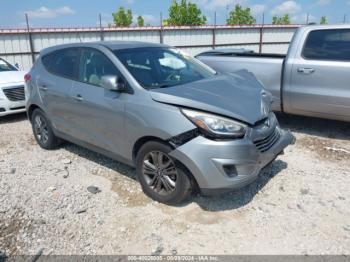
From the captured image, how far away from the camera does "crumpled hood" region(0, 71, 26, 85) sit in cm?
713

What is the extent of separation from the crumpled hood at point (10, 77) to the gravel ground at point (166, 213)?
9.80 feet

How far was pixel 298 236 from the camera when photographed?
9.75 feet

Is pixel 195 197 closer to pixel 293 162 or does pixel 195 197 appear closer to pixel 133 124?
pixel 133 124

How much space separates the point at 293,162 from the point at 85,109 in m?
2.82

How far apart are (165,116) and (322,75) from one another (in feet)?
10.2

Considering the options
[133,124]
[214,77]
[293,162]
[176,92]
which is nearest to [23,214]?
[133,124]

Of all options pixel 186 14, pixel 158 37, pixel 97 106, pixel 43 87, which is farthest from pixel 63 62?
pixel 186 14

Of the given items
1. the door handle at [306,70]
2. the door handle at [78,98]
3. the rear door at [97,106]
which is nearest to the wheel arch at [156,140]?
the rear door at [97,106]

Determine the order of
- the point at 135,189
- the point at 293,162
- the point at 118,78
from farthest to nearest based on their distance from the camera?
1. the point at 293,162
2. the point at 135,189
3. the point at 118,78

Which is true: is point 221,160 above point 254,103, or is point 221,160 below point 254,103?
below

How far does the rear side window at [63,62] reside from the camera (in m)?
4.37

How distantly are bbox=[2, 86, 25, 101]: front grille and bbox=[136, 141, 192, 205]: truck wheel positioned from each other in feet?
15.3

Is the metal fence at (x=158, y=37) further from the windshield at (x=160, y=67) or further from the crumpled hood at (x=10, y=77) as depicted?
the windshield at (x=160, y=67)

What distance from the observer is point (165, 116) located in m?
3.21
